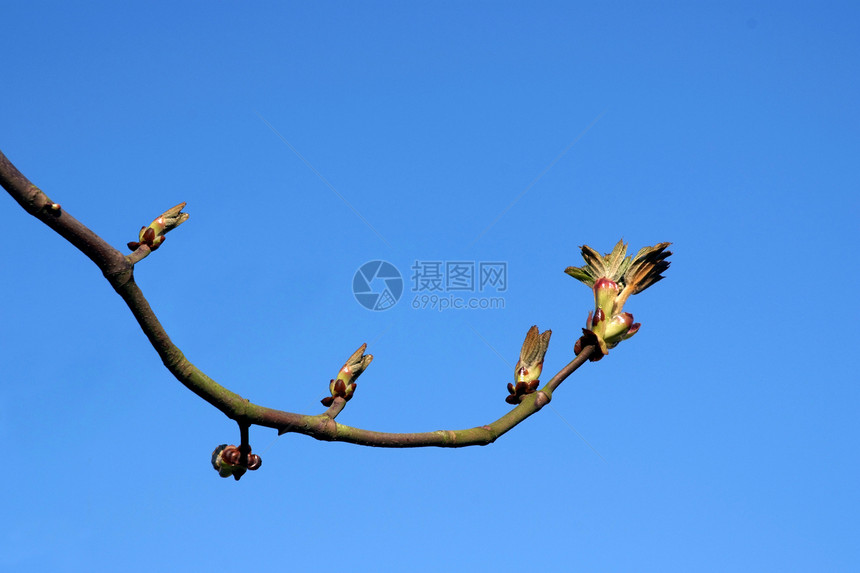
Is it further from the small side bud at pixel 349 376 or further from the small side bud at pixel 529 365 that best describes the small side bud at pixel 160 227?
the small side bud at pixel 529 365

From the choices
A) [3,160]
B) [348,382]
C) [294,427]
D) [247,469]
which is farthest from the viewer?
[348,382]

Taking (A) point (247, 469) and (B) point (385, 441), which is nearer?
(B) point (385, 441)

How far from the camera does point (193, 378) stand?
1.35 m

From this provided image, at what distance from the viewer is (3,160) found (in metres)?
1.17

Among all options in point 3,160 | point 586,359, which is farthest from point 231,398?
point 586,359

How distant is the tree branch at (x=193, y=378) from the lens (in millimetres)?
1185

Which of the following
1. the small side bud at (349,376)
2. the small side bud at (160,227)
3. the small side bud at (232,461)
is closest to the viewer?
the small side bud at (160,227)

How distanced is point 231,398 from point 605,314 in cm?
100

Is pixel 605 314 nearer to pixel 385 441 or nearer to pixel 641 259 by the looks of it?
pixel 641 259

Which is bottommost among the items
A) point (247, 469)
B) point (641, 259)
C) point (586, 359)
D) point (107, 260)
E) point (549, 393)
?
point (247, 469)

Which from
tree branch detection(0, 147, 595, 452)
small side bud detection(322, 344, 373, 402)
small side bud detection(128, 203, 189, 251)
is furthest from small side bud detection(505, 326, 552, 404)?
small side bud detection(128, 203, 189, 251)

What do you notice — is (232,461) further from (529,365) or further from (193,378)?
(529,365)

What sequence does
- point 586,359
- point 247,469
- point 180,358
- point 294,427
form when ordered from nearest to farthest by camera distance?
point 180,358
point 294,427
point 247,469
point 586,359

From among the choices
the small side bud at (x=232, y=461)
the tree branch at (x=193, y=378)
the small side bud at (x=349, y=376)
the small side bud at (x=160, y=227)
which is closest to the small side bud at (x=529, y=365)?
the tree branch at (x=193, y=378)
